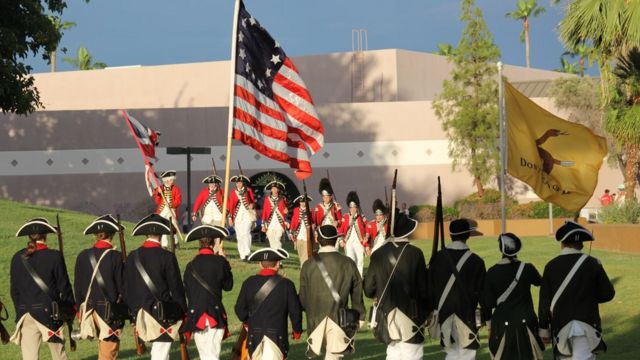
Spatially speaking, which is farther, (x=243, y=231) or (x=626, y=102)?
(x=626, y=102)

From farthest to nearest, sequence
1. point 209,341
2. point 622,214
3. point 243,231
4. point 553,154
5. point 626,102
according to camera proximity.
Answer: point 622,214
point 626,102
point 243,231
point 553,154
point 209,341

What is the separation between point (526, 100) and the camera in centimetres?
1527

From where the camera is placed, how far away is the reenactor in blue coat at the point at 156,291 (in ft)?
42.0

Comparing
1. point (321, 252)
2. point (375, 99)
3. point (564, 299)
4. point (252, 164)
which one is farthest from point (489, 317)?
point (375, 99)

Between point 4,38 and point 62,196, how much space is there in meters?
14.3

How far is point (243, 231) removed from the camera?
26344 mm

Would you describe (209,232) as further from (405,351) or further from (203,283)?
(405,351)

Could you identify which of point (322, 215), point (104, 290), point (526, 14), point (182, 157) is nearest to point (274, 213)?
point (322, 215)

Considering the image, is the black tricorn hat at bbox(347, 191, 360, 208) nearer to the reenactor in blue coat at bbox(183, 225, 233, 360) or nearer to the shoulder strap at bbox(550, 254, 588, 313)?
the reenactor in blue coat at bbox(183, 225, 233, 360)

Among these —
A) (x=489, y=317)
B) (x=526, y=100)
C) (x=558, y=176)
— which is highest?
(x=526, y=100)

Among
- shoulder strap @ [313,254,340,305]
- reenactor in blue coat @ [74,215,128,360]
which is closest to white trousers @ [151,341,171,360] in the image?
reenactor in blue coat @ [74,215,128,360]

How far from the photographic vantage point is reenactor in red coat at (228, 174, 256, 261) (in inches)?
1040

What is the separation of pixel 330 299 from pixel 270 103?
3.51 metres

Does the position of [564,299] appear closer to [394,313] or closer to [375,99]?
[394,313]
